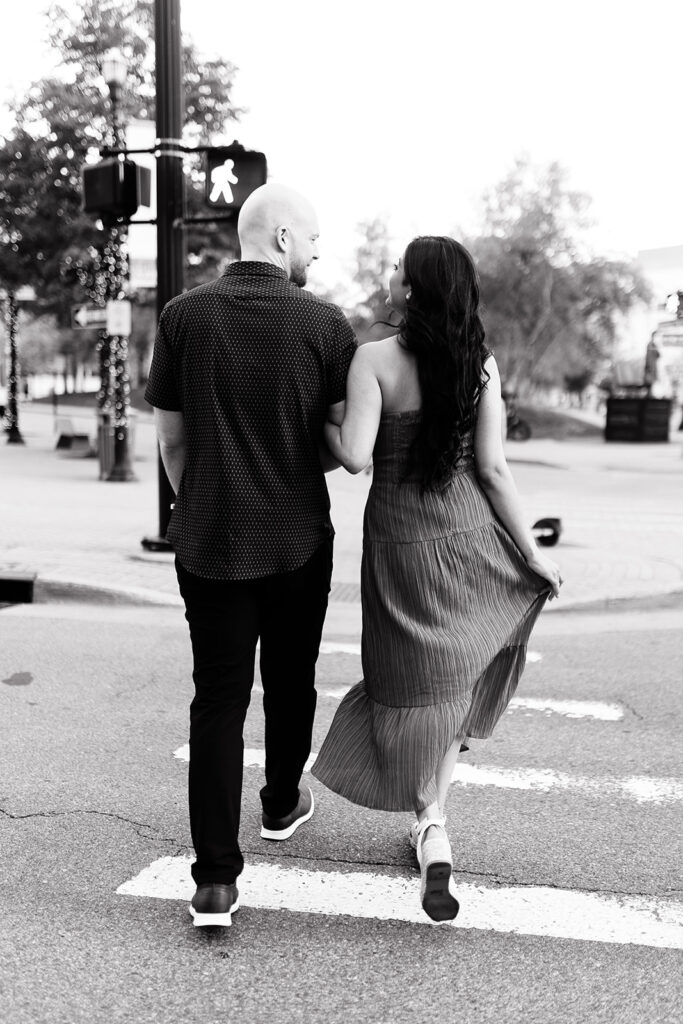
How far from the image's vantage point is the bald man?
2.80 meters

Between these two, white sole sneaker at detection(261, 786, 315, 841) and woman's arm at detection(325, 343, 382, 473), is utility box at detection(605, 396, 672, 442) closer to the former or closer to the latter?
white sole sneaker at detection(261, 786, 315, 841)

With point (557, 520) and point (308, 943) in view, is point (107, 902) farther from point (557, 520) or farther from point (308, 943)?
point (557, 520)

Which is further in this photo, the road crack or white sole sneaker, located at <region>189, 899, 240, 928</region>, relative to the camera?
the road crack

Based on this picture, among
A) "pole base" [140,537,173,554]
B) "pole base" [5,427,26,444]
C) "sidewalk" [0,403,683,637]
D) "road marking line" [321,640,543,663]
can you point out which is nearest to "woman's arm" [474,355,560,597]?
"road marking line" [321,640,543,663]

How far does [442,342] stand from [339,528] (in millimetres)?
8186

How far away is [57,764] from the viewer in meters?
4.20

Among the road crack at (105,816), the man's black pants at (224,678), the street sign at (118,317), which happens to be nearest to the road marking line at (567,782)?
the road crack at (105,816)

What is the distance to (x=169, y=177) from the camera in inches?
327

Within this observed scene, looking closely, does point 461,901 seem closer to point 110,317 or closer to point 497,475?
point 497,475

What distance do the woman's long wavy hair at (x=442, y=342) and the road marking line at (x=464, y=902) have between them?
1.21m

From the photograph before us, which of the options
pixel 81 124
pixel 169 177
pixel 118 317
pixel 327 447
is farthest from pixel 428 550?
pixel 81 124

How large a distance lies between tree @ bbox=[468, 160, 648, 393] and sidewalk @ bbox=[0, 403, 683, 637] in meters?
11.8

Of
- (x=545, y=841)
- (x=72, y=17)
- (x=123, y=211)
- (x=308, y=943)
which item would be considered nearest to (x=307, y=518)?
(x=308, y=943)

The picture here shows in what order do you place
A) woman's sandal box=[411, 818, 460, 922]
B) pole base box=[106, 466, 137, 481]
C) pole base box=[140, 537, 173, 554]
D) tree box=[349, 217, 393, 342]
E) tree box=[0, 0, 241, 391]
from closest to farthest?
woman's sandal box=[411, 818, 460, 922], pole base box=[140, 537, 173, 554], pole base box=[106, 466, 137, 481], tree box=[0, 0, 241, 391], tree box=[349, 217, 393, 342]
